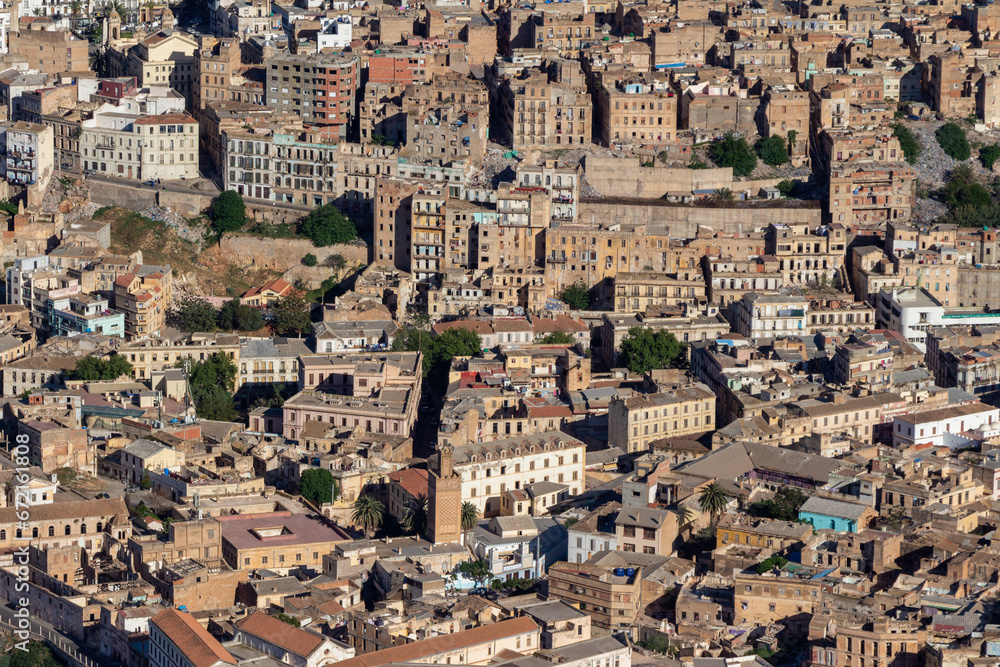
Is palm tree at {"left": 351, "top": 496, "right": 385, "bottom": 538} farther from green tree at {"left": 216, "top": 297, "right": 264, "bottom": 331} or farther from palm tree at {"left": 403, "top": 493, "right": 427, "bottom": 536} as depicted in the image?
green tree at {"left": 216, "top": 297, "right": 264, "bottom": 331}

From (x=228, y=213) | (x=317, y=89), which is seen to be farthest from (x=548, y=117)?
(x=228, y=213)

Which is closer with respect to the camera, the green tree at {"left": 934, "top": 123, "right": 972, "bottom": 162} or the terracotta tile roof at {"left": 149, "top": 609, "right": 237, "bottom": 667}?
the terracotta tile roof at {"left": 149, "top": 609, "right": 237, "bottom": 667}

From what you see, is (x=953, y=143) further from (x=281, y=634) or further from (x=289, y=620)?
(x=281, y=634)

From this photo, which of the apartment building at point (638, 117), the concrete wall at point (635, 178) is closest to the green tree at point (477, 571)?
the concrete wall at point (635, 178)

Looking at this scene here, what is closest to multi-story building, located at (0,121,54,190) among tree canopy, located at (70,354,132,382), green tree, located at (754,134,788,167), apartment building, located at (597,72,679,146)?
tree canopy, located at (70,354,132,382)

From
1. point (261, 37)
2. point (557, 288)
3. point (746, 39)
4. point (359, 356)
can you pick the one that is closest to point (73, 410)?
point (359, 356)

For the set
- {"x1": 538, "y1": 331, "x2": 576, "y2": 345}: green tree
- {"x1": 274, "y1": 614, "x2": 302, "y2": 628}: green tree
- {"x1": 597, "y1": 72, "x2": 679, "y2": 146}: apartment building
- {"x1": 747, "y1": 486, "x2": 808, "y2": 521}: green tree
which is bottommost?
{"x1": 274, "y1": 614, "x2": 302, "y2": 628}: green tree

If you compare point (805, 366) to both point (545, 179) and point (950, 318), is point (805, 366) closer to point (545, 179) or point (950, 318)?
point (950, 318)
